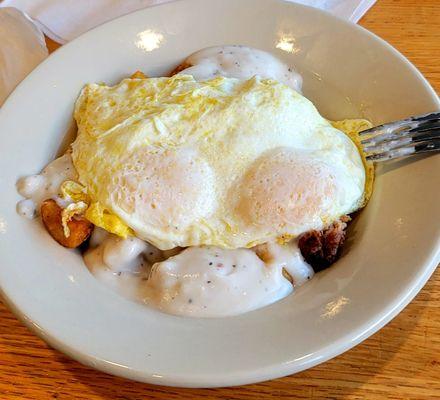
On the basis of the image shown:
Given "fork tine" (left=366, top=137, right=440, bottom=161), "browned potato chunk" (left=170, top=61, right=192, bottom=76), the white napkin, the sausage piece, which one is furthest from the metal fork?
the white napkin

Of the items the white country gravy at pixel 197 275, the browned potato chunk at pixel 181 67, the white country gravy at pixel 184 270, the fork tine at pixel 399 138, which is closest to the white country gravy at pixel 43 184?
the white country gravy at pixel 184 270

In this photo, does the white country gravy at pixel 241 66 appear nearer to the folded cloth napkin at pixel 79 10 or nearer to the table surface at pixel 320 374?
the folded cloth napkin at pixel 79 10

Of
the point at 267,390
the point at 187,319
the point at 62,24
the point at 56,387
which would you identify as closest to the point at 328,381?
the point at 267,390

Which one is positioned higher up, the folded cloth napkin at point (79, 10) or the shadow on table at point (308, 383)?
the folded cloth napkin at point (79, 10)

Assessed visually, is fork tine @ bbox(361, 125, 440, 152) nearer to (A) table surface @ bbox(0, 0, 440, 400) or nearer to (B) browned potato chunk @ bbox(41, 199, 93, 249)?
(A) table surface @ bbox(0, 0, 440, 400)

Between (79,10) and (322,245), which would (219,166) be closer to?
(322,245)

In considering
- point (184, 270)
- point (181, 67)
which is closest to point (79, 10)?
point (181, 67)
